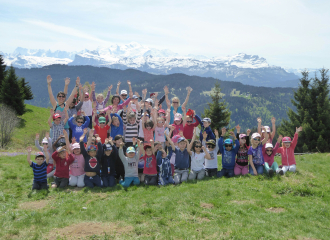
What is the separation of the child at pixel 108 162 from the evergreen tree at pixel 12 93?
4277cm

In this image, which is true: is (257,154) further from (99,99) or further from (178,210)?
(99,99)

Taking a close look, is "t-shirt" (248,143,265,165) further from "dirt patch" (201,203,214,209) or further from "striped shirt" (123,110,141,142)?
"striped shirt" (123,110,141,142)

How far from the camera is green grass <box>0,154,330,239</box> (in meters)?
6.28

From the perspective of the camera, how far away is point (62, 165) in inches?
396

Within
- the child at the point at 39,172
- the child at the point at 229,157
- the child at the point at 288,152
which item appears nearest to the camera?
the child at the point at 39,172

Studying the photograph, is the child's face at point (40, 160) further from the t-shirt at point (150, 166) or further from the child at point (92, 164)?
the t-shirt at point (150, 166)

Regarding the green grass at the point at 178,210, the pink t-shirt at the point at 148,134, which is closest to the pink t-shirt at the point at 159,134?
the pink t-shirt at the point at 148,134

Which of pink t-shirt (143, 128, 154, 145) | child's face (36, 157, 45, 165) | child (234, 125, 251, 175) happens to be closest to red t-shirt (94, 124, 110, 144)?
pink t-shirt (143, 128, 154, 145)

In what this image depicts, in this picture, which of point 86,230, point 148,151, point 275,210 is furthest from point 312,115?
point 86,230

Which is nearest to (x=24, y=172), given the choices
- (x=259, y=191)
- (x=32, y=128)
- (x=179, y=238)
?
(x=179, y=238)

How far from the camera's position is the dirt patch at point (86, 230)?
614 cm

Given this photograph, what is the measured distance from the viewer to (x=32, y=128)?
44.6 meters

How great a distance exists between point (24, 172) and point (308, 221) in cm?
1231

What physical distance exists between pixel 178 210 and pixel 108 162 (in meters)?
4.06
